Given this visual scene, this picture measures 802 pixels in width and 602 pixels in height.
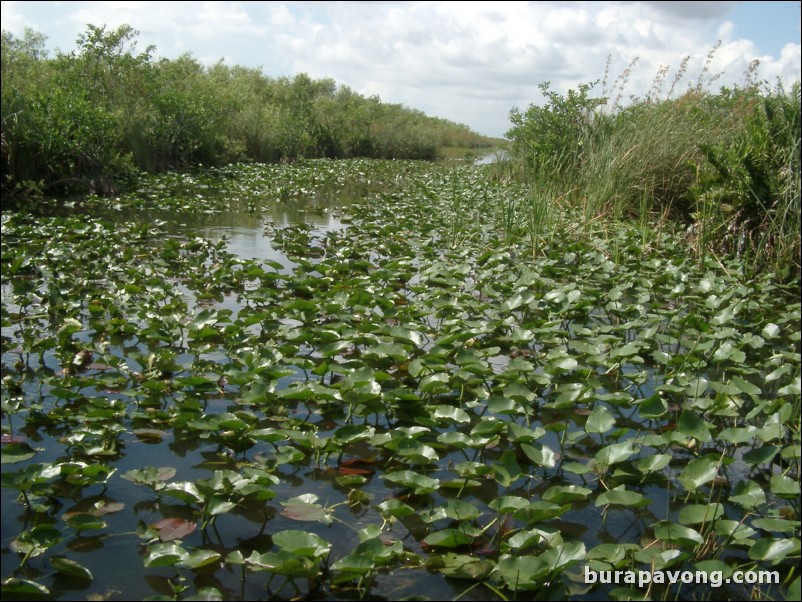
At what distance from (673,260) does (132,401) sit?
4119 millimetres

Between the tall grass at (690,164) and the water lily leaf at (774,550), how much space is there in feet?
7.86

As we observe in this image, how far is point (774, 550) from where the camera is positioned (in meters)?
1.97

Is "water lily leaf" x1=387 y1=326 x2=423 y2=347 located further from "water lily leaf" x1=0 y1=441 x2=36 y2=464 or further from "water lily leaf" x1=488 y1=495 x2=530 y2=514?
"water lily leaf" x1=0 y1=441 x2=36 y2=464

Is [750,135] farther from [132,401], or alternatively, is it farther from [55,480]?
[55,480]

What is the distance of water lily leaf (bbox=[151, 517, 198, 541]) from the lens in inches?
82.2

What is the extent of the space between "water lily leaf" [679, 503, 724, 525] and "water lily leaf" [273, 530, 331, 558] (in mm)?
1090

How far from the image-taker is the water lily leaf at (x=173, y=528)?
209 centimetres

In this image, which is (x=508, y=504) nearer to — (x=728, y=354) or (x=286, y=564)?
(x=286, y=564)

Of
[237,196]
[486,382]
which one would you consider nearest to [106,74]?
[237,196]

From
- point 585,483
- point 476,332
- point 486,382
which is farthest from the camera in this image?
point 476,332

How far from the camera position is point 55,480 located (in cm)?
236

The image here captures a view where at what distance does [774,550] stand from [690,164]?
5015 mm

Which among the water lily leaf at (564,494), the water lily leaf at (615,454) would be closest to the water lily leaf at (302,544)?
the water lily leaf at (564,494)

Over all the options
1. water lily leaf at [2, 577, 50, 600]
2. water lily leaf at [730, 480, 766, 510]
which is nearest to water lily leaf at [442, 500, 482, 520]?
water lily leaf at [730, 480, 766, 510]
